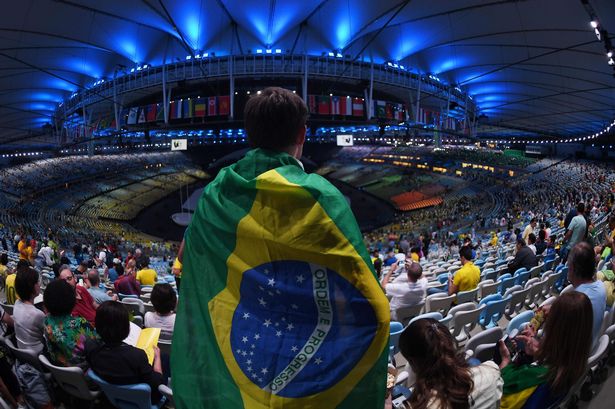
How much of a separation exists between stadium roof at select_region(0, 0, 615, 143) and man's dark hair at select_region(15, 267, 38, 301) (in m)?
20.9

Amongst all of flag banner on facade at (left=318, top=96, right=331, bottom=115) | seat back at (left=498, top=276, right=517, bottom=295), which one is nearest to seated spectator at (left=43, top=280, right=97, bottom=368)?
seat back at (left=498, top=276, right=517, bottom=295)

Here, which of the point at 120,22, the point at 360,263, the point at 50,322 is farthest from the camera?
the point at 120,22

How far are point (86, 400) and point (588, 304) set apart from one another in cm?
393

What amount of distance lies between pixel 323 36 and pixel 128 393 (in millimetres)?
32325

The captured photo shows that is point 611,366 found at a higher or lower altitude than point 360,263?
lower

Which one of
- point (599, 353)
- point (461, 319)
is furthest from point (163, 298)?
point (599, 353)

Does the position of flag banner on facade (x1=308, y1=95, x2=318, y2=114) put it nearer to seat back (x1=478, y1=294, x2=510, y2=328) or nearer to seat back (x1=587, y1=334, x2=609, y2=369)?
seat back (x1=478, y1=294, x2=510, y2=328)

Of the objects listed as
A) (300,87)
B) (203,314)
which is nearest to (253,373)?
(203,314)

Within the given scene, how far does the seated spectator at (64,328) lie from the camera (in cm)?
329

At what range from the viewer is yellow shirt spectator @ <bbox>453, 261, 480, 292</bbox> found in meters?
6.28

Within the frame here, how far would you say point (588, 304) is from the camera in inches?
102

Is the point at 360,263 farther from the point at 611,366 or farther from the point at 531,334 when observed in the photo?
the point at 611,366

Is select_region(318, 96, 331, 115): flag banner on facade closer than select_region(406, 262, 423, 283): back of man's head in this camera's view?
No

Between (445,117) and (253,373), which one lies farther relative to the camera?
(445,117)
